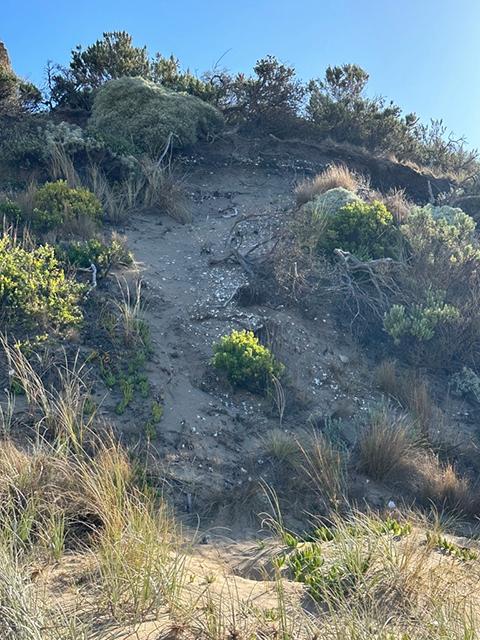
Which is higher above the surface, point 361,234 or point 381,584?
point 361,234

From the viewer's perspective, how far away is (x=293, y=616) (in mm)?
3658

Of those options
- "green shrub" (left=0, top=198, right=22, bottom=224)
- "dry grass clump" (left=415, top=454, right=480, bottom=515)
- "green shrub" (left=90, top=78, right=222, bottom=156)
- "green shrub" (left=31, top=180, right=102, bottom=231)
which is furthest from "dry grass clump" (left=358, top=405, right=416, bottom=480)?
"green shrub" (left=90, top=78, right=222, bottom=156)

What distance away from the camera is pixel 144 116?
12.3 m

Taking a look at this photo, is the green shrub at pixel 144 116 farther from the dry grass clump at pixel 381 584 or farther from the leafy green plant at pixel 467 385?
the dry grass clump at pixel 381 584

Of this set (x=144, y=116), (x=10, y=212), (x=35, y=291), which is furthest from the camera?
(x=144, y=116)

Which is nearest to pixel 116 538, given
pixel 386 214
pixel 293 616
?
pixel 293 616

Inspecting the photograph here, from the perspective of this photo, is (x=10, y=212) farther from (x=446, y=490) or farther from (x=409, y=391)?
Answer: (x=446, y=490)

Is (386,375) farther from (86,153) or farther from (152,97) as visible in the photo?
(152,97)

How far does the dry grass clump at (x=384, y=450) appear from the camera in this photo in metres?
6.31

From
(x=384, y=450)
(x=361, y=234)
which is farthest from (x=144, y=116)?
(x=384, y=450)

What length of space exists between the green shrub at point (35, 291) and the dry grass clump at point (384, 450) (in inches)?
129

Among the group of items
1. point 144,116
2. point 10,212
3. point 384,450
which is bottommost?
point 384,450

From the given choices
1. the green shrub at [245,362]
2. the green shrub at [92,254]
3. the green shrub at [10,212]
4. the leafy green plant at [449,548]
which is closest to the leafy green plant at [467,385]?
the green shrub at [245,362]

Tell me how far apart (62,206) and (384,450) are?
220 inches
